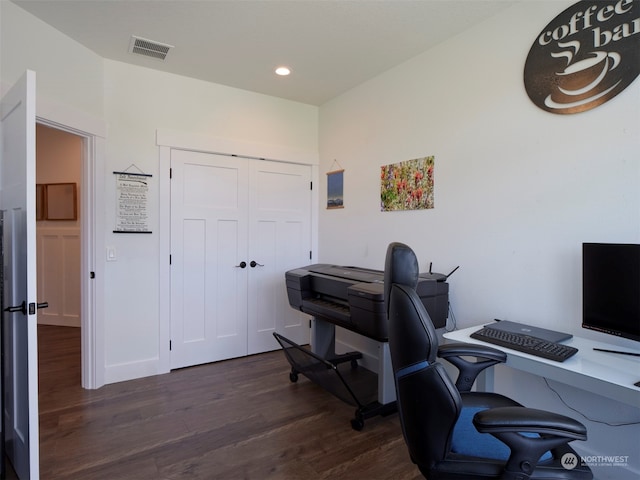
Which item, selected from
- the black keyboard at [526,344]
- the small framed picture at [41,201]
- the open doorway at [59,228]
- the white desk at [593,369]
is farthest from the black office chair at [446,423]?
the small framed picture at [41,201]

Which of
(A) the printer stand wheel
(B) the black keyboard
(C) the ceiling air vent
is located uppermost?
(C) the ceiling air vent

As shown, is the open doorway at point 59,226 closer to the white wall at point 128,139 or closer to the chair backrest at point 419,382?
the white wall at point 128,139

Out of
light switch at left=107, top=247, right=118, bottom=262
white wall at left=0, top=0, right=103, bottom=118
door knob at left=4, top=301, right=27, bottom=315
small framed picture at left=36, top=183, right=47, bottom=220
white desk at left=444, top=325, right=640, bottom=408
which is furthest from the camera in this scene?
small framed picture at left=36, top=183, right=47, bottom=220

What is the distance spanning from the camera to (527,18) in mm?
2105

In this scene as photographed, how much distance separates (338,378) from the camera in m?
2.41

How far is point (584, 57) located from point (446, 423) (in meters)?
1.99

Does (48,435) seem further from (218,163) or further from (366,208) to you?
(366,208)

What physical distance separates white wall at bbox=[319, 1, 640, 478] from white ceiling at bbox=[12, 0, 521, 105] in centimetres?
23

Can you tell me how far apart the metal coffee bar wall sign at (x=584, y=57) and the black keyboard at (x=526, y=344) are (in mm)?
1244

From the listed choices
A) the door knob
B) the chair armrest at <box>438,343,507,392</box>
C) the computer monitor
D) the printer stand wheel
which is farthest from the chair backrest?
the door knob

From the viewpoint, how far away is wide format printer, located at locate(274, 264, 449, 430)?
225 centimetres

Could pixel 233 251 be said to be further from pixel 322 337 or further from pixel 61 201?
pixel 61 201

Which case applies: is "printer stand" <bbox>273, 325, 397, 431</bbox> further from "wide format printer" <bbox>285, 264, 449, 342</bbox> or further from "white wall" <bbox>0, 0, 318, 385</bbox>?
"white wall" <bbox>0, 0, 318, 385</bbox>

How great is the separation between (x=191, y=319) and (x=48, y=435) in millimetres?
1307
